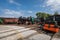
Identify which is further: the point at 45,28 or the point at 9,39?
the point at 45,28

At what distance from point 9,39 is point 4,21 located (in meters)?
20.5

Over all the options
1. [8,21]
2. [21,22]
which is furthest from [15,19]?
[21,22]

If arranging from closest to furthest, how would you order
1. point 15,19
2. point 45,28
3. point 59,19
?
point 45,28 → point 59,19 → point 15,19

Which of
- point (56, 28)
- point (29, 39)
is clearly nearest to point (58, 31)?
point (56, 28)

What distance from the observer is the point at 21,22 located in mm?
24828

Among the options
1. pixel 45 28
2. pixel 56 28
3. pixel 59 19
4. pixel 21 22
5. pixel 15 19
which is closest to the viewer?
pixel 56 28

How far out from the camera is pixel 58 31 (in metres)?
12.2

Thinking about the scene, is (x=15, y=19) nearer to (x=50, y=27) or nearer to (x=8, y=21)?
(x=8, y=21)

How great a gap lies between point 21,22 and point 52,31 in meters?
13.1

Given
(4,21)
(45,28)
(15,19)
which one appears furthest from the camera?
(15,19)

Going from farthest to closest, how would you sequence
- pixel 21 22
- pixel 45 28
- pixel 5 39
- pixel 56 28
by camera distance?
pixel 21 22 < pixel 45 28 < pixel 56 28 < pixel 5 39

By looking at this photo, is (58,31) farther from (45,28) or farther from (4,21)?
(4,21)

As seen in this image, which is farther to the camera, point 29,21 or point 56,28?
point 29,21

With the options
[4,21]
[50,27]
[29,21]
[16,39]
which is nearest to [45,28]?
[50,27]
